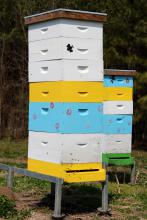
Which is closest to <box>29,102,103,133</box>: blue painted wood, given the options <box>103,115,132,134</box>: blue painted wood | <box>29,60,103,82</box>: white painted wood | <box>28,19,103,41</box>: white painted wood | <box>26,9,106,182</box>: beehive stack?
<box>26,9,106,182</box>: beehive stack

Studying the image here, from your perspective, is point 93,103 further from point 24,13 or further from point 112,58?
point 24,13

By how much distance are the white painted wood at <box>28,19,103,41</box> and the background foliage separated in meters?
9.57

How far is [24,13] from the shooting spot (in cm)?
1983

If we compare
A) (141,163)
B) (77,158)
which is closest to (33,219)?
(77,158)

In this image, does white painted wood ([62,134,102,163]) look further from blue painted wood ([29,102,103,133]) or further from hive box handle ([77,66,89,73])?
hive box handle ([77,66,89,73])

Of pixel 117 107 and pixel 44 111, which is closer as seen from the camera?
pixel 44 111

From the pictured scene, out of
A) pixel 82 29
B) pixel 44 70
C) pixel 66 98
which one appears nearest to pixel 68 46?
pixel 82 29

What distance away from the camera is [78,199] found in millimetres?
7812

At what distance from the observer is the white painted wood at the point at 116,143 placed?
9.95 metres

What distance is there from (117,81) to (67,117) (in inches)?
143

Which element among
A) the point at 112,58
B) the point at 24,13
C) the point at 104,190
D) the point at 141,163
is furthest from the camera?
the point at 24,13

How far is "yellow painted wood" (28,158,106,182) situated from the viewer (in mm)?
6402

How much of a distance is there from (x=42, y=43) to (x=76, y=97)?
2.99ft

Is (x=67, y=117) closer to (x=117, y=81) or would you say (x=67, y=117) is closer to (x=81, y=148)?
(x=81, y=148)
